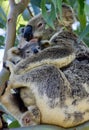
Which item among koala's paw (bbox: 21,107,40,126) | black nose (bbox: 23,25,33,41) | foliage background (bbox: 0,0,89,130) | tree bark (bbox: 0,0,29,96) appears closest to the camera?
tree bark (bbox: 0,0,29,96)

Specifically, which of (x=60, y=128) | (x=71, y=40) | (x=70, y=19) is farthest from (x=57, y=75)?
(x=70, y=19)

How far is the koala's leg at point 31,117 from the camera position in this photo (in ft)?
5.29

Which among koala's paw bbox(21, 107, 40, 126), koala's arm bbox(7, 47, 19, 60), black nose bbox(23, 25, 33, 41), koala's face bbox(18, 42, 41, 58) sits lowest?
koala's paw bbox(21, 107, 40, 126)

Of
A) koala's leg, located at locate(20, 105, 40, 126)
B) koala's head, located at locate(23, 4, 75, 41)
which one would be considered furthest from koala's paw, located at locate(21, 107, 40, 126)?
Result: koala's head, located at locate(23, 4, 75, 41)

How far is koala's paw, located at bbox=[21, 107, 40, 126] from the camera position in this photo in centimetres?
161

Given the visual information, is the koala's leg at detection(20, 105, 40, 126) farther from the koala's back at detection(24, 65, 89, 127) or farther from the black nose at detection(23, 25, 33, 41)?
the black nose at detection(23, 25, 33, 41)

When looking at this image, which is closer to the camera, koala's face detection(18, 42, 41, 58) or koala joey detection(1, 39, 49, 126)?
koala joey detection(1, 39, 49, 126)

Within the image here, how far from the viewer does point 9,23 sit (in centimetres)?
164

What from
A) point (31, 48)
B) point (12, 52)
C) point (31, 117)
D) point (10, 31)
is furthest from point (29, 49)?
point (31, 117)

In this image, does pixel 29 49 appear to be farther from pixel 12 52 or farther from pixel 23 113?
pixel 23 113

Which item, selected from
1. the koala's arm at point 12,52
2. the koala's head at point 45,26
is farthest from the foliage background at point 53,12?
the koala's arm at point 12,52

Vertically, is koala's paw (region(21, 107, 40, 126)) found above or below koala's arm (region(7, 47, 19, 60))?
below

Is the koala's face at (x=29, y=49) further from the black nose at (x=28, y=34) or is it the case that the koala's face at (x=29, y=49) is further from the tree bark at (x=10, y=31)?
the tree bark at (x=10, y=31)

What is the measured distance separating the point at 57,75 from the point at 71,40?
0.40 meters
